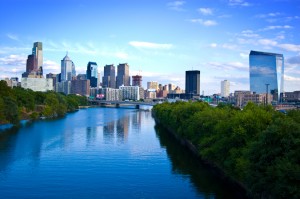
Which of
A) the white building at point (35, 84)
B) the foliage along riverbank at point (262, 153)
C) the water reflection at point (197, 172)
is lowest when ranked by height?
the water reflection at point (197, 172)

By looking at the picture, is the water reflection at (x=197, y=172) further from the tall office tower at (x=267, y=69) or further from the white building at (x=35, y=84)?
the white building at (x=35, y=84)

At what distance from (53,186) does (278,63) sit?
148816 mm

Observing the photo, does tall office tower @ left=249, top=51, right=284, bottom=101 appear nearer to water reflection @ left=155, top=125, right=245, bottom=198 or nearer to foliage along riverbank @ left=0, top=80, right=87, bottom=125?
foliage along riverbank @ left=0, top=80, right=87, bottom=125

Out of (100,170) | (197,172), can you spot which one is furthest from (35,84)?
(197,172)

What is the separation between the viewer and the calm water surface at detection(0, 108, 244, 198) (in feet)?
75.2

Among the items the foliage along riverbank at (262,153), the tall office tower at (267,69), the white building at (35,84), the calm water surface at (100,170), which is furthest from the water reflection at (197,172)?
the white building at (35,84)

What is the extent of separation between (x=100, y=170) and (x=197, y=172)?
24.4 feet

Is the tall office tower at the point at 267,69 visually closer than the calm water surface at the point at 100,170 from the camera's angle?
No

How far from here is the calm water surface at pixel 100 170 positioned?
75.2 feet

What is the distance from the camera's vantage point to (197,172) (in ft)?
93.9

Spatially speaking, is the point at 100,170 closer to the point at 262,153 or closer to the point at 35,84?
the point at 262,153

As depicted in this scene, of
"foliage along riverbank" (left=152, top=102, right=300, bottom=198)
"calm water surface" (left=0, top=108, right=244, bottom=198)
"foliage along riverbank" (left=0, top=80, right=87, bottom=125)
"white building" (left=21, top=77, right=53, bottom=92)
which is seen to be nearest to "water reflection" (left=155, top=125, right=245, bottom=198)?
"calm water surface" (left=0, top=108, right=244, bottom=198)

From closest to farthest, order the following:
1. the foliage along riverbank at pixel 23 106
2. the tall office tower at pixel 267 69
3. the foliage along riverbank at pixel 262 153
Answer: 1. the foliage along riverbank at pixel 262 153
2. the foliage along riverbank at pixel 23 106
3. the tall office tower at pixel 267 69

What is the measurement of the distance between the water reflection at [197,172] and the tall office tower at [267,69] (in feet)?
416
